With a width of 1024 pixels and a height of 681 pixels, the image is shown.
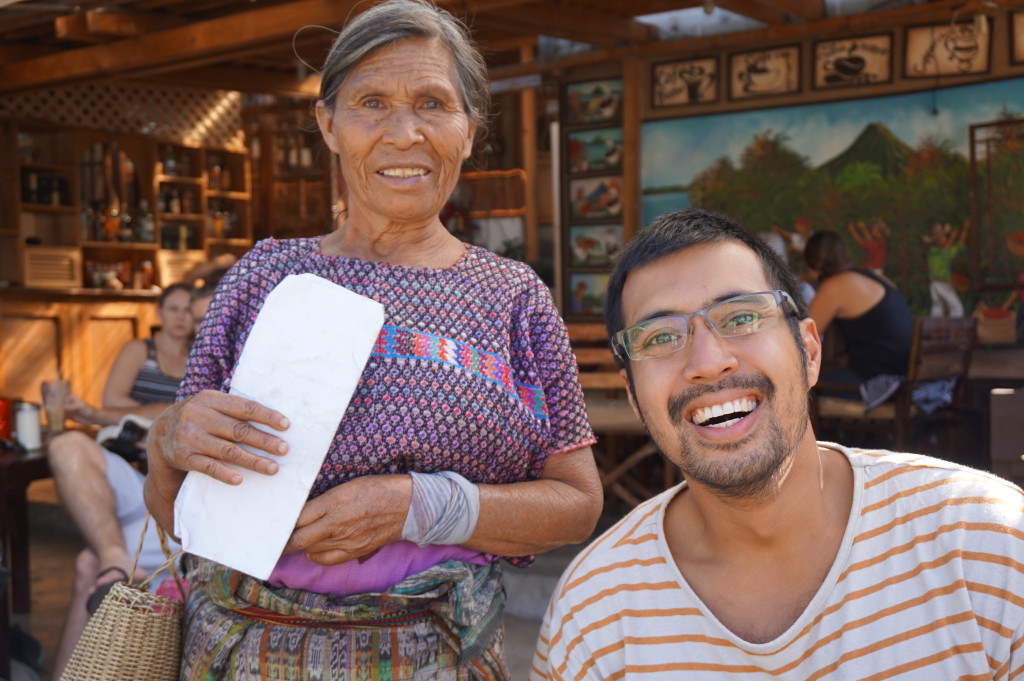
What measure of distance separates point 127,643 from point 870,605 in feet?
3.88

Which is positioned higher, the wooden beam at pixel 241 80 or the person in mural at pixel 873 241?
the wooden beam at pixel 241 80

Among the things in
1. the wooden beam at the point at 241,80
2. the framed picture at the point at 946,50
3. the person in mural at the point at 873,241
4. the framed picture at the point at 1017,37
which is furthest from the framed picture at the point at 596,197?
the framed picture at the point at 1017,37

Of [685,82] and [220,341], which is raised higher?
[685,82]

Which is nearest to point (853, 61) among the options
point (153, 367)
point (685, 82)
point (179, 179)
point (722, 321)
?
point (685, 82)

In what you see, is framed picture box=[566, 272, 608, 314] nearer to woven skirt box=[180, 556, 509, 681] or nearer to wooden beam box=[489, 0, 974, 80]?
wooden beam box=[489, 0, 974, 80]

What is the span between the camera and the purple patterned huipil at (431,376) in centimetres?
166

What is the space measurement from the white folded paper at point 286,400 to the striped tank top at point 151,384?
362 centimetres

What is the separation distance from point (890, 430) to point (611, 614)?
14.7 ft

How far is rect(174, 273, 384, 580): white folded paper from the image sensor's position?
1.54 m

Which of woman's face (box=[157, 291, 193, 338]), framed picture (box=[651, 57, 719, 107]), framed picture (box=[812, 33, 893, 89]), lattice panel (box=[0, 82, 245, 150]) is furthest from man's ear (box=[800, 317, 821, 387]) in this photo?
lattice panel (box=[0, 82, 245, 150])

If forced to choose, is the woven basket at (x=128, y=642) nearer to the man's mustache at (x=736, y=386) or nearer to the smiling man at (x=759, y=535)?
the smiling man at (x=759, y=535)

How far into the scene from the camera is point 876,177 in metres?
6.65

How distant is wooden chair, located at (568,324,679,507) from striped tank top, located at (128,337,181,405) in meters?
2.03

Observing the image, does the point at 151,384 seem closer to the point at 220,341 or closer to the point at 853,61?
the point at 220,341
